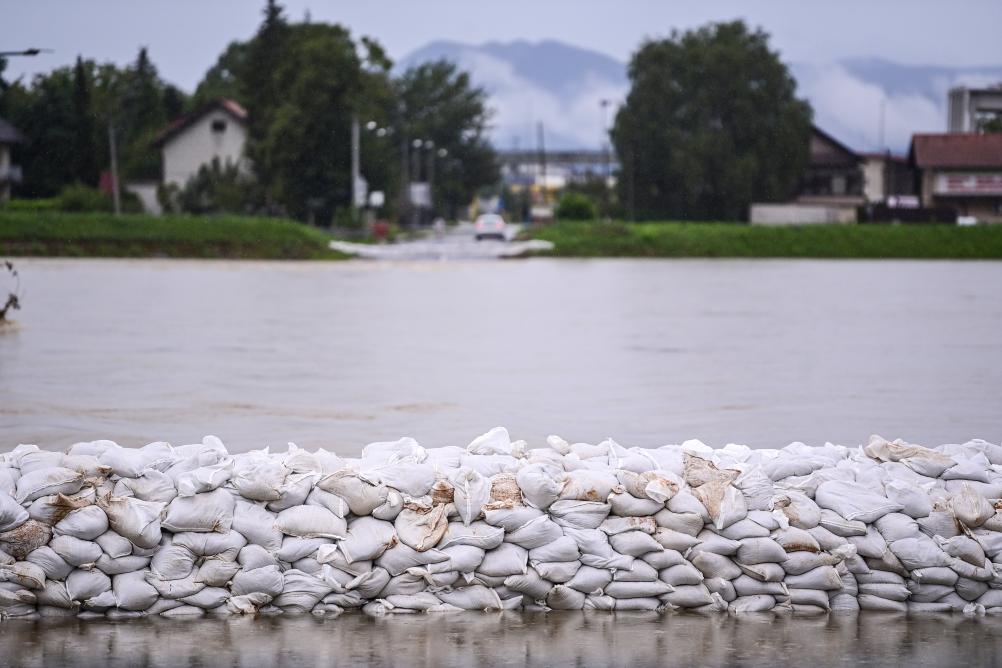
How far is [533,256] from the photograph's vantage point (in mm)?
43844

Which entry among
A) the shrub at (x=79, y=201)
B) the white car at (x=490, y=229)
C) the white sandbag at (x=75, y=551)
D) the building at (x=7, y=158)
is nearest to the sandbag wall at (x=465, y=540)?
the white sandbag at (x=75, y=551)

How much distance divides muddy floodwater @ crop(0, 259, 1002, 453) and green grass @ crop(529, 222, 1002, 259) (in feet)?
59.0

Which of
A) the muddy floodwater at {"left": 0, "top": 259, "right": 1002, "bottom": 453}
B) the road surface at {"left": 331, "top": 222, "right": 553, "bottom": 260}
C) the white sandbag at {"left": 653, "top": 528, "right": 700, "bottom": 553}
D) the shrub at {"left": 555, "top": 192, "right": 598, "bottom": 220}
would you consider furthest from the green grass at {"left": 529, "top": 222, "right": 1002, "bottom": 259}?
the white sandbag at {"left": 653, "top": 528, "right": 700, "bottom": 553}

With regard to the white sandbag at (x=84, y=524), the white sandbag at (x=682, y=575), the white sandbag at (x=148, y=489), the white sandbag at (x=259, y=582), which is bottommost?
the white sandbag at (x=682, y=575)

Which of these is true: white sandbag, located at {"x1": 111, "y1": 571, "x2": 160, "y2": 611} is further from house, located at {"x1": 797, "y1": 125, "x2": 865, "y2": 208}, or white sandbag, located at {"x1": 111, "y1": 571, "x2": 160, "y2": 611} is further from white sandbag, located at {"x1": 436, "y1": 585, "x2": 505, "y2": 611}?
house, located at {"x1": 797, "y1": 125, "x2": 865, "y2": 208}

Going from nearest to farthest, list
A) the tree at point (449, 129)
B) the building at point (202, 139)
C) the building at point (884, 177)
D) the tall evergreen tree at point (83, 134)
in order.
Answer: the tall evergreen tree at point (83, 134)
the building at point (202, 139)
the building at point (884, 177)
the tree at point (449, 129)

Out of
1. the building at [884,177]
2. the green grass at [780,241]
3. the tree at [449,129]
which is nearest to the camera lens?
the green grass at [780,241]

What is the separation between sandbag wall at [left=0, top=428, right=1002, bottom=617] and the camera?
491 centimetres

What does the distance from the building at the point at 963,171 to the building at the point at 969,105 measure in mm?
898

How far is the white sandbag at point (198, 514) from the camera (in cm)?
498

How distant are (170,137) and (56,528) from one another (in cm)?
6836

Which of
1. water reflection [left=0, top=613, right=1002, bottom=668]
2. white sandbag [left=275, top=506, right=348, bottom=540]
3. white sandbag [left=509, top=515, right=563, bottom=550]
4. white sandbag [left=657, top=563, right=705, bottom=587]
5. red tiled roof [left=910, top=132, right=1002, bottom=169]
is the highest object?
red tiled roof [left=910, top=132, right=1002, bottom=169]

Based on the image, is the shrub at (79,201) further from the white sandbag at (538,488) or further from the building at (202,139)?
the white sandbag at (538,488)

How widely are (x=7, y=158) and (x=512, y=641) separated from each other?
213 ft
